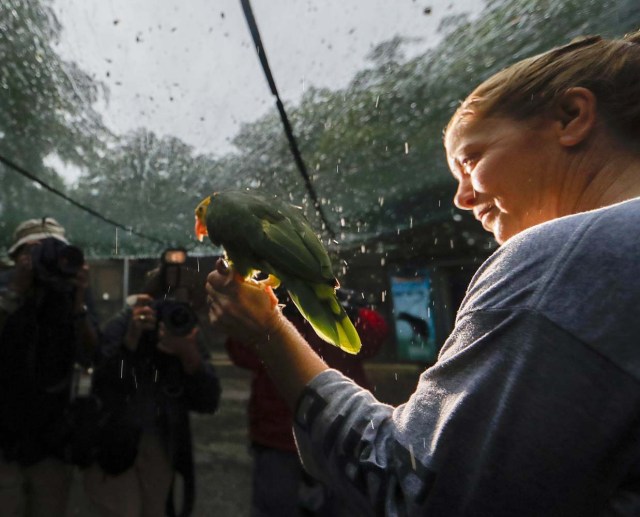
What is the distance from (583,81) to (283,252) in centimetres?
57

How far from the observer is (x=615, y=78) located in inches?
22.0

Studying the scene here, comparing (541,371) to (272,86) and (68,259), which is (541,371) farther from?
(68,259)

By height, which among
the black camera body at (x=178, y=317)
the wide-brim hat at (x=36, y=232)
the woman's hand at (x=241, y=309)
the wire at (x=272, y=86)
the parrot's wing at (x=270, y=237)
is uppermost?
the wire at (x=272, y=86)

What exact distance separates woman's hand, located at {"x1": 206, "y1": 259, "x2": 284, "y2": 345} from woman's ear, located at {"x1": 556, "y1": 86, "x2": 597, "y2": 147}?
17.6 inches

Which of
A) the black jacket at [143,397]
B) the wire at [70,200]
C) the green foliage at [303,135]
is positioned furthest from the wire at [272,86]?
the wire at [70,200]

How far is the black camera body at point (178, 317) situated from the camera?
5.79ft

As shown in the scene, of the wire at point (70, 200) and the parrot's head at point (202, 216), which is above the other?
the wire at point (70, 200)

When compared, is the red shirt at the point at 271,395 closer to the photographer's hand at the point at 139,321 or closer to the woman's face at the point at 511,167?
the photographer's hand at the point at 139,321

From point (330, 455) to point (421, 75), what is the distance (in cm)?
212

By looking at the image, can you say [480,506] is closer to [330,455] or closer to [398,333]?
[330,455]

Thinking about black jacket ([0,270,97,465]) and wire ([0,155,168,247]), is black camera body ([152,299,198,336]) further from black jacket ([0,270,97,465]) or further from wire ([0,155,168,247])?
wire ([0,155,168,247])

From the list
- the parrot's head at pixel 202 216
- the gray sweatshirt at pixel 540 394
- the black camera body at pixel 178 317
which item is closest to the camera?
the gray sweatshirt at pixel 540 394

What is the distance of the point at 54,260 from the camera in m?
1.81

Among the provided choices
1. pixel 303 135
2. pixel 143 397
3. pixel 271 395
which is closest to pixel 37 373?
pixel 143 397
